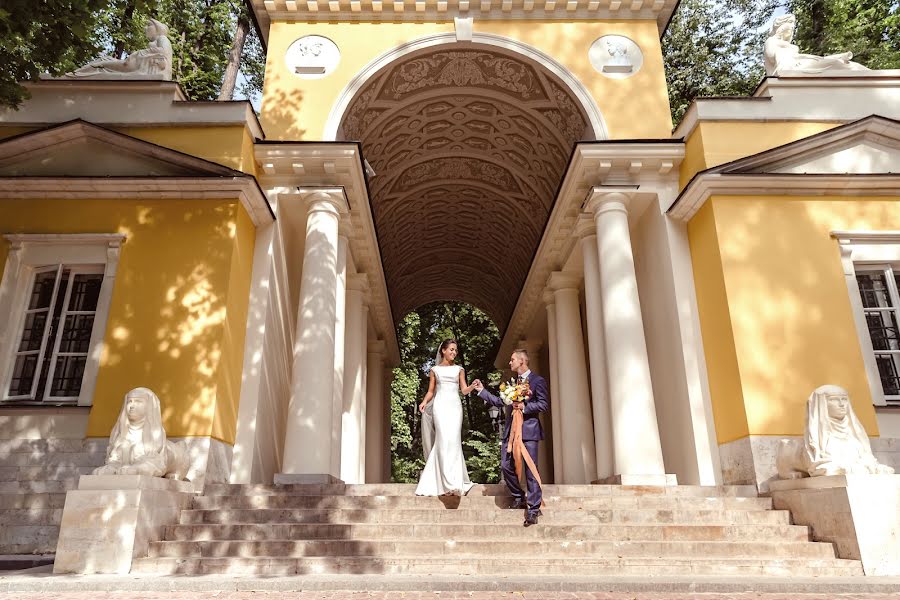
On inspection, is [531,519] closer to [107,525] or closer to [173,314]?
[107,525]

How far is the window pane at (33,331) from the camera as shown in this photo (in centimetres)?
981

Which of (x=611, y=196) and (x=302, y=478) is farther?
(x=611, y=196)

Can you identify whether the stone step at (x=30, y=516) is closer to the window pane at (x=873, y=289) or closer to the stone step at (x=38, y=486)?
the stone step at (x=38, y=486)

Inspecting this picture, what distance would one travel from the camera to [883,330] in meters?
9.70

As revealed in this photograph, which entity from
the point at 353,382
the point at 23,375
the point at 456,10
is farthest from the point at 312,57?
the point at 23,375

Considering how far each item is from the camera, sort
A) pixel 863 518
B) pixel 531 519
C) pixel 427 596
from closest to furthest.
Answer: pixel 427 596 → pixel 863 518 → pixel 531 519

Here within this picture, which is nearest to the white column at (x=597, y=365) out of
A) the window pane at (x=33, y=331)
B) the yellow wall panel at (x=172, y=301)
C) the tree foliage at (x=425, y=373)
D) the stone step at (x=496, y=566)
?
the stone step at (x=496, y=566)

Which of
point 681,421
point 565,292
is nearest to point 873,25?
point 565,292

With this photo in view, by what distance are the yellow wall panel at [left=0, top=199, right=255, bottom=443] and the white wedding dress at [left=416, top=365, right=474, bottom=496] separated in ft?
11.3

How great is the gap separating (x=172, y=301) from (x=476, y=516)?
5.80 meters

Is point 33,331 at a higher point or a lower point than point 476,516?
higher

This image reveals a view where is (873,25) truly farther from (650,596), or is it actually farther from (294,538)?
(294,538)

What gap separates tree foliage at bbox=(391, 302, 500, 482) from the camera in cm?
2898

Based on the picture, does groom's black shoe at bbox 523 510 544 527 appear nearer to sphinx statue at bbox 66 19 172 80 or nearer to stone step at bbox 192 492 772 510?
stone step at bbox 192 492 772 510
